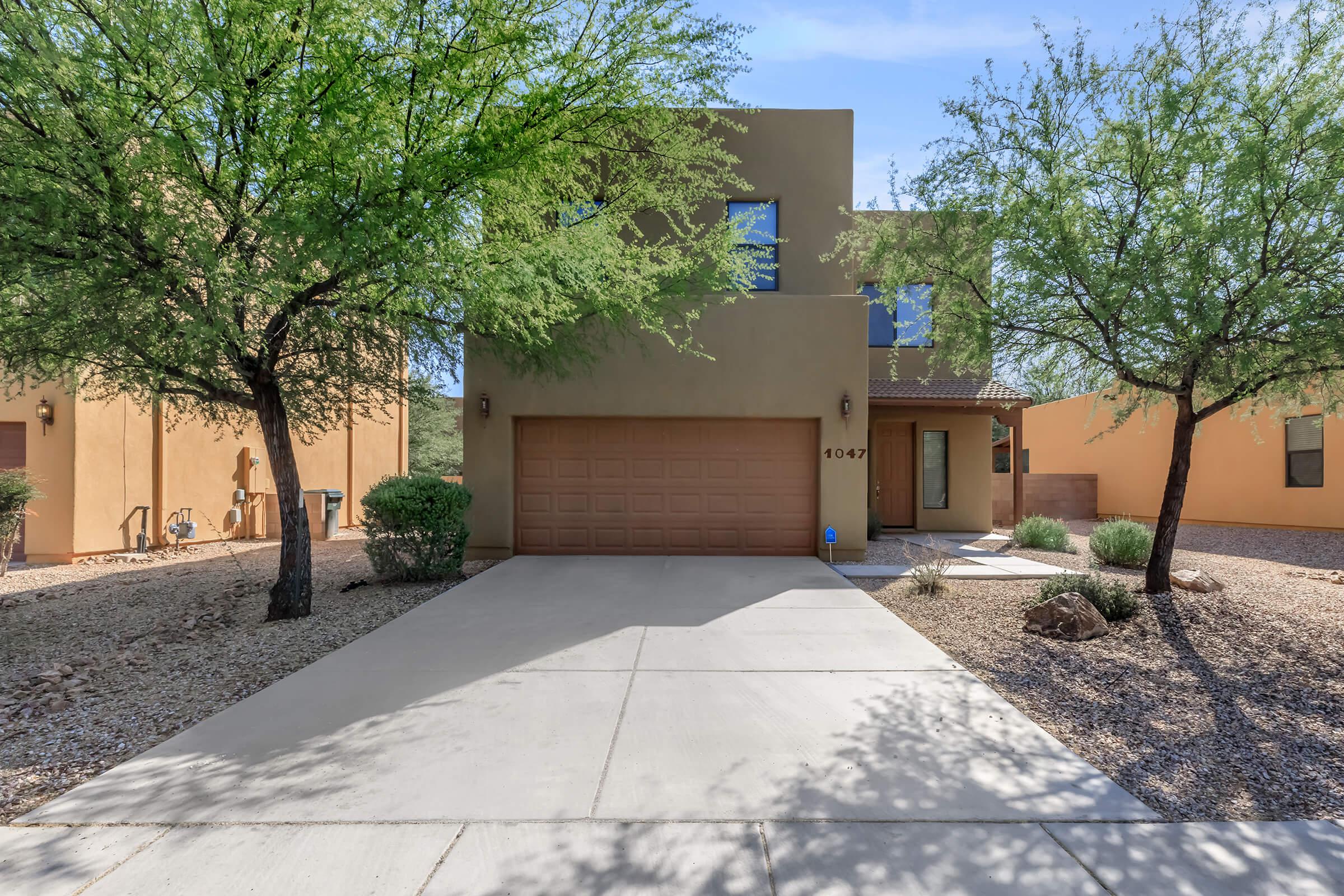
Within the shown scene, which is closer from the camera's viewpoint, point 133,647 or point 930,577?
point 133,647

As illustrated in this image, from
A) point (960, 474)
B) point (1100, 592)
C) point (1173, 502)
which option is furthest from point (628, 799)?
point (960, 474)

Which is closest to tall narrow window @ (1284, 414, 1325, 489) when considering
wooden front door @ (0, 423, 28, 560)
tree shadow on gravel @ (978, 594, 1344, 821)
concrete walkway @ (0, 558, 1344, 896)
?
tree shadow on gravel @ (978, 594, 1344, 821)

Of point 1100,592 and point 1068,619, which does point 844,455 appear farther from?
point 1068,619

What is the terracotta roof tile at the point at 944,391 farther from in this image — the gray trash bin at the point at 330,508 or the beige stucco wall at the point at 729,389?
the gray trash bin at the point at 330,508

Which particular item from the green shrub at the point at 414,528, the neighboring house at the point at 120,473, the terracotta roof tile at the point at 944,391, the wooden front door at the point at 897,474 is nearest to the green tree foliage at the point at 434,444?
the neighboring house at the point at 120,473

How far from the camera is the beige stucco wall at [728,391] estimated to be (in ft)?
34.9

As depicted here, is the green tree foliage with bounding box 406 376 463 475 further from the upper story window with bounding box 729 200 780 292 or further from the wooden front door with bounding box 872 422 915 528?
the wooden front door with bounding box 872 422 915 528

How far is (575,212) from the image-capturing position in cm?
827

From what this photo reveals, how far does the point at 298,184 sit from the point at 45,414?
808 cm

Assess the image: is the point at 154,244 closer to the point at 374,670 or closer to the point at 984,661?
the point at 374,670

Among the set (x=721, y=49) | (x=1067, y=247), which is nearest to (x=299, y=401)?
(x=721, y=49)

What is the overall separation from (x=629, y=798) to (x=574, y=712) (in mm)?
1144

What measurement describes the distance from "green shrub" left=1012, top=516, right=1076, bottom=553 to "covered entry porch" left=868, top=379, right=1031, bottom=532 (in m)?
2.02

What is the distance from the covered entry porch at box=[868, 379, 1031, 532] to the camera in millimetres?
14477
